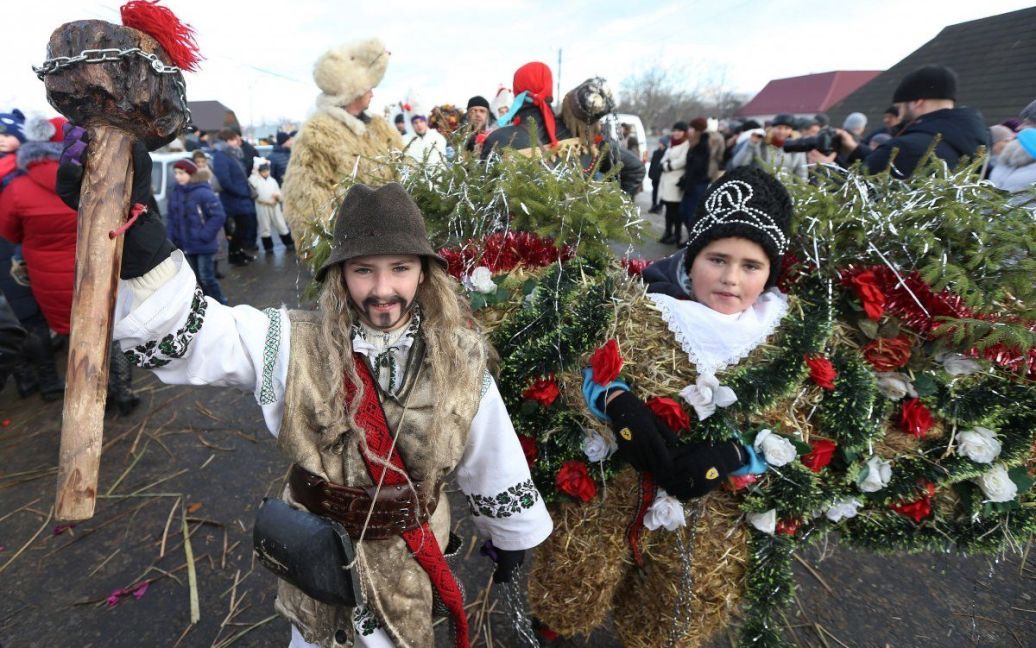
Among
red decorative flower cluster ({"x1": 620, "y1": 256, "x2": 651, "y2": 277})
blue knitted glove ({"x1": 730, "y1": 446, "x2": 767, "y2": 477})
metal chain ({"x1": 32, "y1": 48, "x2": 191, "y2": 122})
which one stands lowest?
blue knitted glove ({"x1": 730, "y1": 446, "x2": 767, "y2": 477})

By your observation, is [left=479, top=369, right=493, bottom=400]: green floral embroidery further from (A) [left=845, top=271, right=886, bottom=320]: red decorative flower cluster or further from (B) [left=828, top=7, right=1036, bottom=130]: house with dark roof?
(B) [left=828, top=7, right=1036, bottom=130]: house with dark roof

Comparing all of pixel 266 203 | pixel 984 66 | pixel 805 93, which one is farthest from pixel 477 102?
pixel 805 93

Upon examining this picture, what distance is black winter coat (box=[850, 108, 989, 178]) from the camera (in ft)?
11.3

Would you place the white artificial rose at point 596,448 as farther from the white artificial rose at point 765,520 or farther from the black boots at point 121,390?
the black boots at point 121,390

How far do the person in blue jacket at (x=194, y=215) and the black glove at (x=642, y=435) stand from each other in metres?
6.10

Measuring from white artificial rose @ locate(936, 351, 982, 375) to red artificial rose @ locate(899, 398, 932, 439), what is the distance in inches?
6.2

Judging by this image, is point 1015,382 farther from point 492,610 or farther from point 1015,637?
point 492,610

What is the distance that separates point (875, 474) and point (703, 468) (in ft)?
2.19

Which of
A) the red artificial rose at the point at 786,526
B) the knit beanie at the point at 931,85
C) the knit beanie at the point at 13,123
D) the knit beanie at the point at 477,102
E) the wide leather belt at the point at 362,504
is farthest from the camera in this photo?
the knit beanie at the point at 477,102

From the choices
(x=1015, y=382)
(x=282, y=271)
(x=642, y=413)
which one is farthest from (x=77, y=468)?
(x=282, y=271)

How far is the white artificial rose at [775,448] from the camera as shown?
169 cm

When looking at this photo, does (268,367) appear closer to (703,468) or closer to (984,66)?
(703,468)

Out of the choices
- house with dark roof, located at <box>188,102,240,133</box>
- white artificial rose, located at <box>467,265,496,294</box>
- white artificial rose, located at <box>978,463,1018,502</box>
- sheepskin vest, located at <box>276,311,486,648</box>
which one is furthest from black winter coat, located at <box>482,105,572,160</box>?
house with dark roof, located at <box>188,102,240,133</box>

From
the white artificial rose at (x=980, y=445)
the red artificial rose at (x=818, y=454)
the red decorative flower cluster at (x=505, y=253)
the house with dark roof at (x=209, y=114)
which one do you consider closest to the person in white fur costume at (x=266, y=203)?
the red decorative flower cluster at (x=505, y=253)
